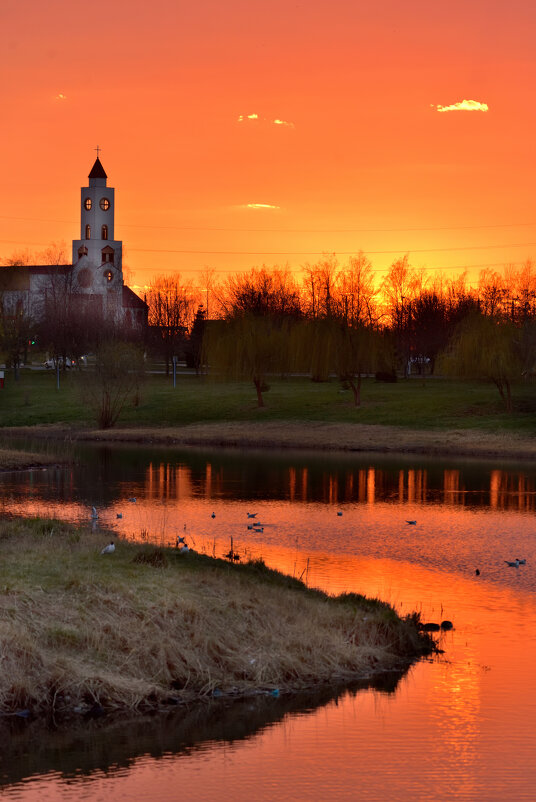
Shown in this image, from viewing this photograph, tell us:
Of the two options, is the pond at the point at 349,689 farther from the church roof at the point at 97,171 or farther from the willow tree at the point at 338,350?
the church roof at the point at 97,171

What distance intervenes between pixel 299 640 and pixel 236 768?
3986 mm

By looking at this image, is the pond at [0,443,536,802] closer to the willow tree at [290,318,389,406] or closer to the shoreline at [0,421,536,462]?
the shoreline at [0,421,536,462]

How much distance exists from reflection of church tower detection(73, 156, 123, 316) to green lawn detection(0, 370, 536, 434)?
9063 centimetres

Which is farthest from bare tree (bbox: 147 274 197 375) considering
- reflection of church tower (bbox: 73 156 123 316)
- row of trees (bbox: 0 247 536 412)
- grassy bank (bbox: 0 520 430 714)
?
grassy bank (bbox: 0 520 430 714)

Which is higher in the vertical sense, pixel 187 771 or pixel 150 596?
pixel 150 596

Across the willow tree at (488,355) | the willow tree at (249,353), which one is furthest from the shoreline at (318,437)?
the willow tree at (488,355)

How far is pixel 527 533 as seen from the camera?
35.2 metres

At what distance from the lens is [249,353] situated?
82500mm

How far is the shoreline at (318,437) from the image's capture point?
66.5 metres

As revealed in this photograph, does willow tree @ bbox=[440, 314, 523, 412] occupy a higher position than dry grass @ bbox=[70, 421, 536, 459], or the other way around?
willow tree @ bbox=[440, 314, 523, 412]

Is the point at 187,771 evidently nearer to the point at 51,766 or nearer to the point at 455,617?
the point at 51,766

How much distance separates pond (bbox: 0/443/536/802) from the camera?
1444 centimetres

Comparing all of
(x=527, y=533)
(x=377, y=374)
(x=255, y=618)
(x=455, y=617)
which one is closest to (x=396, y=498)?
(x=527, y=533)

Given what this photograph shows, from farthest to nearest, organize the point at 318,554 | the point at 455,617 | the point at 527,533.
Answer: the point at 527,533, the point at 318,554, the point at 455,617
